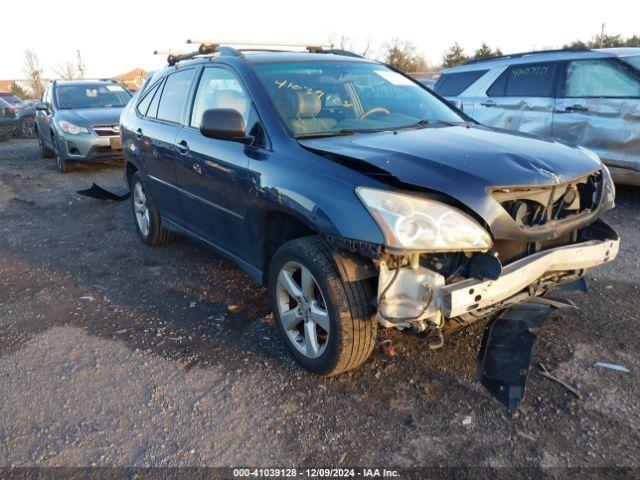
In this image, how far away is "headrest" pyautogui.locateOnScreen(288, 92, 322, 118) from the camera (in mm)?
3372

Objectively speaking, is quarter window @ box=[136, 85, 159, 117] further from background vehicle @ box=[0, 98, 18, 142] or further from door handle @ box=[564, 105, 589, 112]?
background vehicle @ box=[0, 98, 18, 142]

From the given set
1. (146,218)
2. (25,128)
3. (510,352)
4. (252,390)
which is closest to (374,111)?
(510,352)

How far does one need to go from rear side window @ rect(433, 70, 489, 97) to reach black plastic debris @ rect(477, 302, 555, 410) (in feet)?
18.0

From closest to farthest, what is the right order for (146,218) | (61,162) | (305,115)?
(305,115)
(146,218)
(61,162)

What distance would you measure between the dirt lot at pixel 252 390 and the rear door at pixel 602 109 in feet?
7.21

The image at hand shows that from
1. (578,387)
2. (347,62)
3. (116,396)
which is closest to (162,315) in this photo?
(116,396)

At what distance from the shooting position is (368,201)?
2.51 meters

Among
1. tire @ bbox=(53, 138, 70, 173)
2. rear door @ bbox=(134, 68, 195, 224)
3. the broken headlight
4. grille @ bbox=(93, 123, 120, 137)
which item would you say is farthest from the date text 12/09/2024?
tire @ bbox=(53, 138, 70, 173)

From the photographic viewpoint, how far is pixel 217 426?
2697 mm

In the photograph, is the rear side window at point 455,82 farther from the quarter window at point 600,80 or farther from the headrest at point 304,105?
the headrest at point 304,105

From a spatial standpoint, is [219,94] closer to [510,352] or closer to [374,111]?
[374,111]

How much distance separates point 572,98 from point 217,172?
16.2ft

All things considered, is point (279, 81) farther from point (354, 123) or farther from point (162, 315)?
point (162, 315)

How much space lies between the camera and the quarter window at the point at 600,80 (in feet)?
19.7
